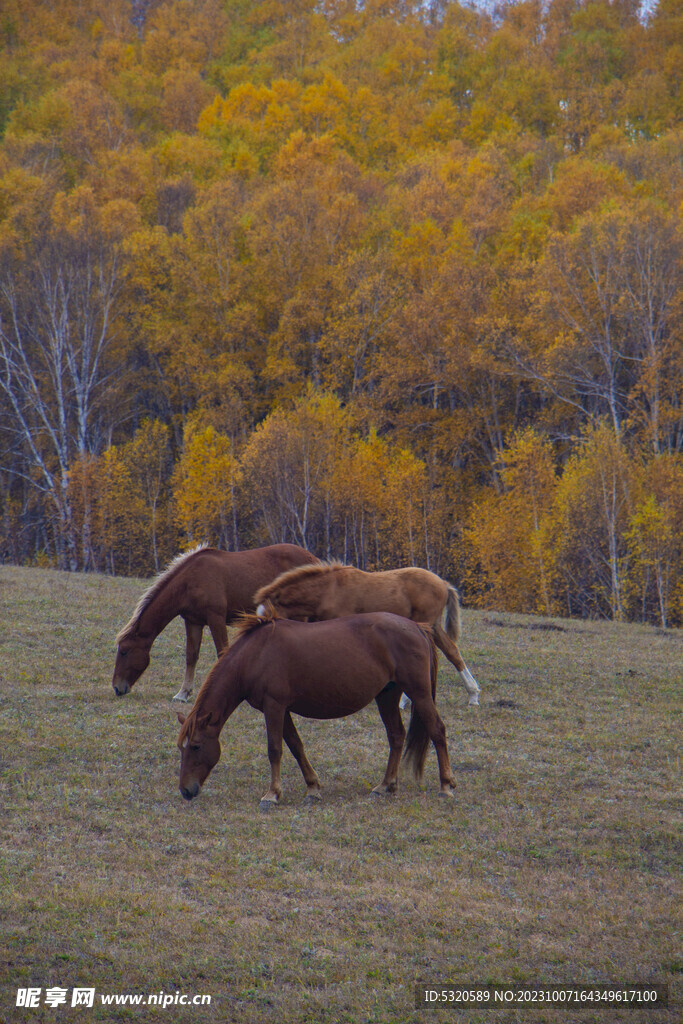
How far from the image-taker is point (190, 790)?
778 cm

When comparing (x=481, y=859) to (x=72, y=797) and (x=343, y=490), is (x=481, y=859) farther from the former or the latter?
(x=343, y=490)


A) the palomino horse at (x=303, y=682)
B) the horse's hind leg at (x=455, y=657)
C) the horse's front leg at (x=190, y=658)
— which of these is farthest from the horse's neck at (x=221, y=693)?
the horse's hind leg at (x=455, y=657)

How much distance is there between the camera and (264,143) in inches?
2477

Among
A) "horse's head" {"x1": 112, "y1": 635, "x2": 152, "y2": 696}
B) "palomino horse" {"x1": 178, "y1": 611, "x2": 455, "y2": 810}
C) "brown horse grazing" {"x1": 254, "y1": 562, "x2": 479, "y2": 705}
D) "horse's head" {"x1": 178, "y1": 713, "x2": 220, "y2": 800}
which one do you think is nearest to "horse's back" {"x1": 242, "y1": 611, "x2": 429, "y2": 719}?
"palomino horse" {"x1": 178, "y1": 611, "x2": 455, "y2": 810}

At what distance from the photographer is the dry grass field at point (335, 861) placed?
496cm

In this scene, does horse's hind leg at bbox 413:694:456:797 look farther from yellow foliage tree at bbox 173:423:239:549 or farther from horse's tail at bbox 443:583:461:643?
yellow foliage tree at bbox 173:423:239:549

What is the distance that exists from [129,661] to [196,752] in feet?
11.3

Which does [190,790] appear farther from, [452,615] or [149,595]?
[452,615]

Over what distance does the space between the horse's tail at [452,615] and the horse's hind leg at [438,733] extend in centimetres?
305

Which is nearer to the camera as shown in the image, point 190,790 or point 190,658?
point 190,790

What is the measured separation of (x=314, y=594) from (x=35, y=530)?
4046 cm

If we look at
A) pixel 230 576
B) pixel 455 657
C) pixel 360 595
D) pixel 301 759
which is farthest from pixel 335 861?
pixel 230 576

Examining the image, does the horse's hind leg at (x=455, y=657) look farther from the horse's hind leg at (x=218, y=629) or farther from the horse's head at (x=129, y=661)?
the horse's head at (x=129, y=661)

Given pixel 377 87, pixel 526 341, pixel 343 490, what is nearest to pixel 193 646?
pixel 343 490
